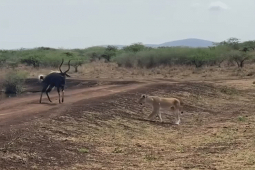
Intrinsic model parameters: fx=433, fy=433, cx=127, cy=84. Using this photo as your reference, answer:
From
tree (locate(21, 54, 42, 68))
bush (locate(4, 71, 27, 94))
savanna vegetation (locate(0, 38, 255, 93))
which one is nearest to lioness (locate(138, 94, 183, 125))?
bush (locate(4, 71, 27, 94))

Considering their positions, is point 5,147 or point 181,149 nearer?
point 5,147

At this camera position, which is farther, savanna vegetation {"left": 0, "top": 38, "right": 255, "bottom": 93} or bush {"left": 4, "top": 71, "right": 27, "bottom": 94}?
savanna vegetation {"left": 0, "top": 38, "right": 255, "bottom": 93}

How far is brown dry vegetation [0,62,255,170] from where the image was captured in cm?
1034

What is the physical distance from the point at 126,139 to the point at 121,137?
0.75 ft

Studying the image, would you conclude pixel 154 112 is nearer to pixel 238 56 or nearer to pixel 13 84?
pixel 13 84

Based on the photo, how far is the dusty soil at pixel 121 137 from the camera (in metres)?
10.4

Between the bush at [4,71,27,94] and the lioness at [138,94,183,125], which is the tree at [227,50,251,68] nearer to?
the bush at [4,71,27,94]

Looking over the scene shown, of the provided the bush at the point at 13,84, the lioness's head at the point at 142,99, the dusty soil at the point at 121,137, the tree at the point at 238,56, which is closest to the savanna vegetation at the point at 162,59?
the tree at the point at 238,56

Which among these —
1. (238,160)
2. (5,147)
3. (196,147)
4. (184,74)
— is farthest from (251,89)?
(5,147)

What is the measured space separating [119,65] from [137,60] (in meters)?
3.04

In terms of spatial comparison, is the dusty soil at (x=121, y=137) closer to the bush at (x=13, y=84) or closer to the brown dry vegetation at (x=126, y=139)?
the brown dry vegetation at (x=126, y=139)

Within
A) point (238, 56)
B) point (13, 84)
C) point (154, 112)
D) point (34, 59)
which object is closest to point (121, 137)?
point (154, 112)

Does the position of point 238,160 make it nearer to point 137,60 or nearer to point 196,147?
point 196,147

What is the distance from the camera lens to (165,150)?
12.3 meters
